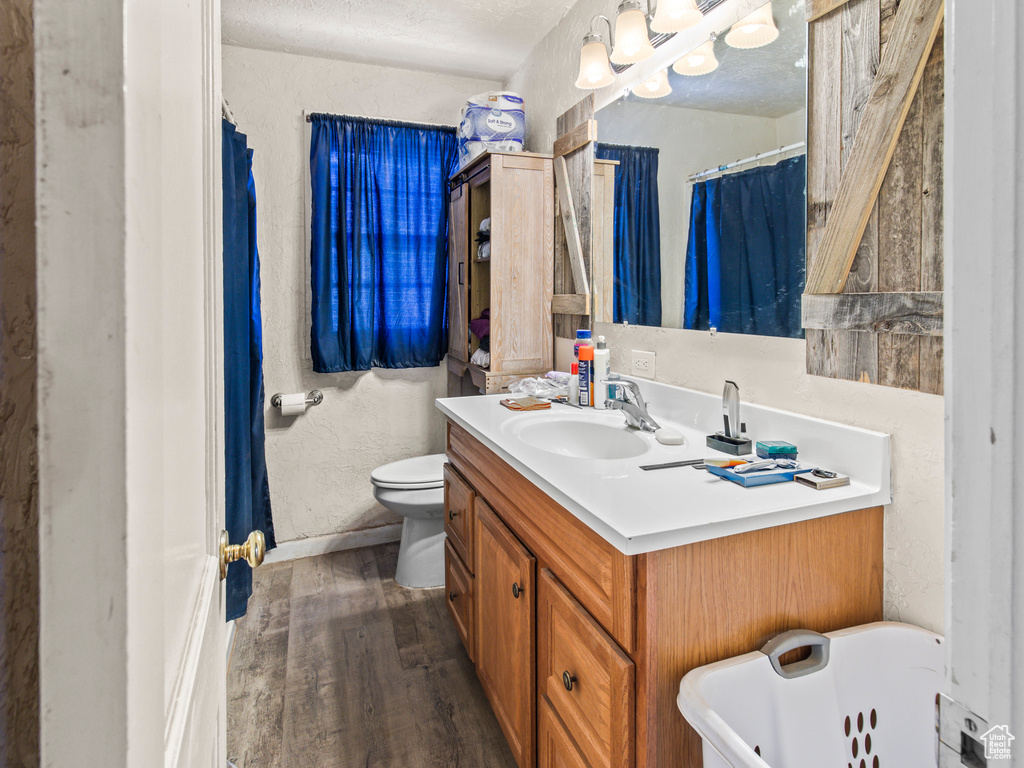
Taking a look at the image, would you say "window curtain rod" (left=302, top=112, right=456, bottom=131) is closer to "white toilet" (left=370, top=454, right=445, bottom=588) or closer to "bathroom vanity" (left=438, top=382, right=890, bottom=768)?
"white toilet" (left=370, top=454, right=445, bottom=588)

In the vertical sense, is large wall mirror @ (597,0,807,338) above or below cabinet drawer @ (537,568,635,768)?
above

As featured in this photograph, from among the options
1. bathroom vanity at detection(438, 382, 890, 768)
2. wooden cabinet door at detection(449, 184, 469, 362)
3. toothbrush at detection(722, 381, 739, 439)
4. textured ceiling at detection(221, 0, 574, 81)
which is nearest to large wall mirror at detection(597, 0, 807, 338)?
toothbrush at detection(722, 381, 739, 439)

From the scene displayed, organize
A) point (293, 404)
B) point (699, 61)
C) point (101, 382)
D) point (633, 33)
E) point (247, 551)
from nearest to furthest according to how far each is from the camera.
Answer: point (101, 382)
point (247, 551)
point (699, 61)
point (633, 33)
point (293, 404)

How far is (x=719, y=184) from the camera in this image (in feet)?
Answer: 4.81

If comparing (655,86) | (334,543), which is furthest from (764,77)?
(334,543)

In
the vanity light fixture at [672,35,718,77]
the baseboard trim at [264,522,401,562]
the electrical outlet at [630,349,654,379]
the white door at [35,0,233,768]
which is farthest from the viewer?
the baseboard trim at [264,522,401,562]

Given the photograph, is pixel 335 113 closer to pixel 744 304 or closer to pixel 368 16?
pixel 368 16

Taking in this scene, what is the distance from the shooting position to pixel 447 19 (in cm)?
229

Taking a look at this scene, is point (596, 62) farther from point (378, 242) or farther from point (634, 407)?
point (378, 242)

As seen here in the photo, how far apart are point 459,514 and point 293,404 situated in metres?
1.29

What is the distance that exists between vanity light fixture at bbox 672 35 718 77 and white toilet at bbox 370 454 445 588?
171cm

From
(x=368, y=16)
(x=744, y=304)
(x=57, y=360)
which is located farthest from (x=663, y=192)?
(x=57, y=360)

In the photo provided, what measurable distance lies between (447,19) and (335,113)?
0.74 meters

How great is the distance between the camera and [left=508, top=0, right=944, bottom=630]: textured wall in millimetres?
989
